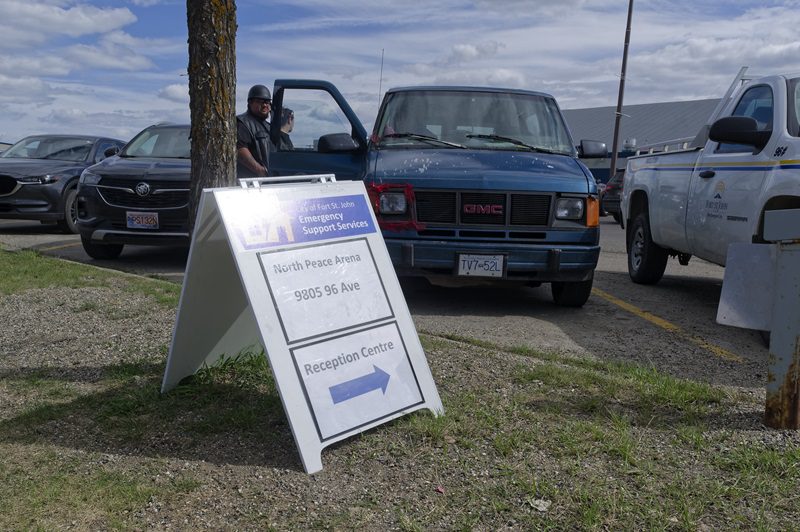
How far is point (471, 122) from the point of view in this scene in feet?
24.8

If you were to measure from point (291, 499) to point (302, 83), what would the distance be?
569cm

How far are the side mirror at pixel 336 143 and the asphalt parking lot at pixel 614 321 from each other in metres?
1.53

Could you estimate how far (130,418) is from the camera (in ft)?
12.8

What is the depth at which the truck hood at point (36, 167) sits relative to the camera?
12562 mm

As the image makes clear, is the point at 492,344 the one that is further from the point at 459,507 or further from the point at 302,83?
the point at 302,83

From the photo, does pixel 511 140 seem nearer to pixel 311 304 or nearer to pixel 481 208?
pixel 481 208

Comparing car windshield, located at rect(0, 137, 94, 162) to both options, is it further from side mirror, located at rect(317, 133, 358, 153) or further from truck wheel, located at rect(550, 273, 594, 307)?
truck wheel, located at rect(550, 273, 594, 307)

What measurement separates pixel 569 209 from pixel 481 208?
2.47ft

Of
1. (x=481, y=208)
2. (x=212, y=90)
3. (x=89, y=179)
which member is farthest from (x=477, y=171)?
(x=89, y=179)

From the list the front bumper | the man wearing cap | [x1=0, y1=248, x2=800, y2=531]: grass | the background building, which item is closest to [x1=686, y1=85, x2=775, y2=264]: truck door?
[x1=0, y1=248, x2=800, y2=531]: grass

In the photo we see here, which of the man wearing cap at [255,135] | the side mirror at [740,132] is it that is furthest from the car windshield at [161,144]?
the side mirror at [740,132]

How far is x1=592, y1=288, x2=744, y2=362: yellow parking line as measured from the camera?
18.6ft

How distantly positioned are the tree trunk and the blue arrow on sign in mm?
1424

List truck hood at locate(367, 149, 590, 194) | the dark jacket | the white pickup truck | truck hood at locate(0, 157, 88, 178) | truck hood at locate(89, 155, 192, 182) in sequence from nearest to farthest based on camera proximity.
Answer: the white pickup truck < truck hood at locate(367, 149, 590, 194) < the dark jacket < truck hood at locate(89, 155, 192, 182) < truck hood at locate(0, 157, 88, 178)
